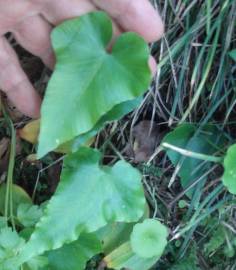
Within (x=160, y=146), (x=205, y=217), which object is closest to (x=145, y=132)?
(x=160, y=146)

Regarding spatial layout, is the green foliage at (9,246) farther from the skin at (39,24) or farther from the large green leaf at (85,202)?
the skin at (39,24)

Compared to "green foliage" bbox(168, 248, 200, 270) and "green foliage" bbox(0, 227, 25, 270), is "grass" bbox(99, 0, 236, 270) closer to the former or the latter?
"green foliage" bbox(168, 248, 200, 270)

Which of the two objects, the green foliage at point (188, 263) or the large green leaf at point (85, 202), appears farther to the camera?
the green foliage at point (188, 263)

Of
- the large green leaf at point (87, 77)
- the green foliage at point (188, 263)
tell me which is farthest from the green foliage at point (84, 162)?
the green foliage at point (188, 263)

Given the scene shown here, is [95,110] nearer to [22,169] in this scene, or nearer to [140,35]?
[140,35]

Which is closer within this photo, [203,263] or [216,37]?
[216,37]

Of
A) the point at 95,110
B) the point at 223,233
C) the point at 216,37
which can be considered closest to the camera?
the point at 95,110

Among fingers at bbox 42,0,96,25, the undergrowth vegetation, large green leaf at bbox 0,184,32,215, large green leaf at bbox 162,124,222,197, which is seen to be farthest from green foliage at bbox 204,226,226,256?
fingers at bbox 42,0,96,25
